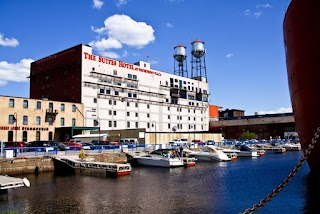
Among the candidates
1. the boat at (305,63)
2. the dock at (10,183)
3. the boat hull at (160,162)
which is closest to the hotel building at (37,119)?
the boat hull at (160,162)

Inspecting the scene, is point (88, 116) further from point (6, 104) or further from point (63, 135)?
point (6, 104)

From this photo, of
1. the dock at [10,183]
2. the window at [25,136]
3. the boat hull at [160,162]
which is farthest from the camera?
the window at [25,136]

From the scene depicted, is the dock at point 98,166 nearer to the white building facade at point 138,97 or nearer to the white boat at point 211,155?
the white boat at point 211,155

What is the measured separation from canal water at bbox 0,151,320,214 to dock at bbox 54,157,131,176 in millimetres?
1407

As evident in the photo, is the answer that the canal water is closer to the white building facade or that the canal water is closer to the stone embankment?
the stone embankment

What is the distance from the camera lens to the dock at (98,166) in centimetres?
3122

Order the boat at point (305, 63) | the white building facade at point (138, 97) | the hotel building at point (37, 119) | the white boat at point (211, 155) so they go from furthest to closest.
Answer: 1. the white building facade at point (138, 97)
2. the hotel building at point (37, 119)
3. the white boat at point (211, 155)
4. the boat at point (305, 63)

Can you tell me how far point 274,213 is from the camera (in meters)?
16.4

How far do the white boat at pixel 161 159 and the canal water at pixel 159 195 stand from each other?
333 inches

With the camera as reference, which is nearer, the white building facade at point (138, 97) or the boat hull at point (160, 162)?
the boat hull at point (160, 162)

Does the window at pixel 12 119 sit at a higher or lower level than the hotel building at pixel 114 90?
lower

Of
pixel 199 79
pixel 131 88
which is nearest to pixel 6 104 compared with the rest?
pixel 131 88

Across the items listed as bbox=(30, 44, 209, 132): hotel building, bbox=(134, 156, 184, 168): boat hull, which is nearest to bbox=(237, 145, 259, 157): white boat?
bbox=(134, 156, 184, 168): boat hull

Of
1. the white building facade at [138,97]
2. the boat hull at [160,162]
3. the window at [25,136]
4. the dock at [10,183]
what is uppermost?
the white building facade at [138,97]
